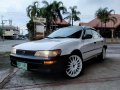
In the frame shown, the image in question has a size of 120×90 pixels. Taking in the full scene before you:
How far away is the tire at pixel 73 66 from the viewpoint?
691cm

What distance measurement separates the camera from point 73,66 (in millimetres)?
7098

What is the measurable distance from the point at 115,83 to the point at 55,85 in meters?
1.50

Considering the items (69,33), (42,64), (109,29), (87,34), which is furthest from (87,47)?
(109,29)

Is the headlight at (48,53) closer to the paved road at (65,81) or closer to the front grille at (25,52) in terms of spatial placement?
the front grille at (25,52)

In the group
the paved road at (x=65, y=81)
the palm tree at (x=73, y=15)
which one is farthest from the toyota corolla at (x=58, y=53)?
the palm tree at (x=73, y=15)

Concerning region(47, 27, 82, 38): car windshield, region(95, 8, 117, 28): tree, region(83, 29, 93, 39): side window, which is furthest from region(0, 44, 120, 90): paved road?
region(95, 8, 117, 28): tree

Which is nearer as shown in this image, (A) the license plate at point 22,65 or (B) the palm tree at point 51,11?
(A) the license plate at point 22,65

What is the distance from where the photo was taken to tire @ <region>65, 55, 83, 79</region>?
6914mm

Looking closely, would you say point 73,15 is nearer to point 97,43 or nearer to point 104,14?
point 104,14

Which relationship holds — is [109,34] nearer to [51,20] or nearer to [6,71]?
[51,20]

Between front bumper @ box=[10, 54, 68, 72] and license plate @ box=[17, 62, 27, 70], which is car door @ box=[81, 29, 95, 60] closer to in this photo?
front bumper @ box=[10, 54, 68, 72]

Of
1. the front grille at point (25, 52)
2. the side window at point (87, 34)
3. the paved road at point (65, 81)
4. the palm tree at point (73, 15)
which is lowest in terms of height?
the paved road at point (65, 81)

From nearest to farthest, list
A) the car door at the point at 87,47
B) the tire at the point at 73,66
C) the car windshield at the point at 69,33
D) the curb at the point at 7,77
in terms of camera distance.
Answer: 1. the curb at the point at 7,77
2. the tire at the point at 73,66
3. the car door at the point at 87,47
4. the car windshield at the point at 69,33

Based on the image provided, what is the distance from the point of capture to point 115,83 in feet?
21.1
